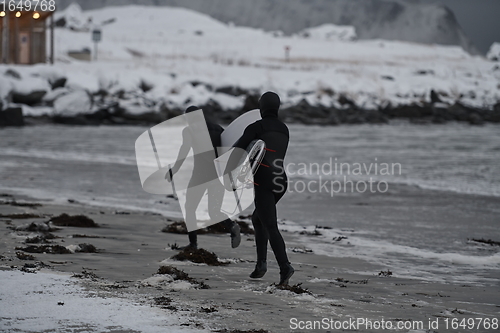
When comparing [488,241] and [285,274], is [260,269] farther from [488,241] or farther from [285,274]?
[488,241]

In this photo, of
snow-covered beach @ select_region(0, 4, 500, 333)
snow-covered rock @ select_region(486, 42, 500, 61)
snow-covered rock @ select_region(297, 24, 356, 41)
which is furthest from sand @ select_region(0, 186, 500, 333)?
snow-covered rock @ select_region(297, 24, 356, 41)

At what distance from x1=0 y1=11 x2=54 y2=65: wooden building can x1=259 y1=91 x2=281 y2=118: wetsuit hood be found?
3569 cm

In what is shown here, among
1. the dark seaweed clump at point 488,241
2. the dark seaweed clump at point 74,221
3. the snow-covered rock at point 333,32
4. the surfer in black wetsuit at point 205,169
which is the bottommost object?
the dark seaweed clump at point 488,241

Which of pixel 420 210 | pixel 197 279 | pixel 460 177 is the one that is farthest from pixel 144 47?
pixel 197 279

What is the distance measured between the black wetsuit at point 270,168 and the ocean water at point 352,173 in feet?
6.61

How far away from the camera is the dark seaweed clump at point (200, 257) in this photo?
25.4 feet

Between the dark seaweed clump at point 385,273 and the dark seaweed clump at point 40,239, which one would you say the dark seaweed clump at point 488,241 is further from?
the dark seaweed clump at point 40,239

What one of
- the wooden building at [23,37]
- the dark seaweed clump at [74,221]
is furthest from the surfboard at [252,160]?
the wooden building at [23,37]

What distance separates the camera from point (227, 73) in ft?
198

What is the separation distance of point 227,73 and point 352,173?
41339 mm

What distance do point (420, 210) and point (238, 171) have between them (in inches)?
300

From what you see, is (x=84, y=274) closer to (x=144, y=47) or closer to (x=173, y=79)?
(x=173, y=79)

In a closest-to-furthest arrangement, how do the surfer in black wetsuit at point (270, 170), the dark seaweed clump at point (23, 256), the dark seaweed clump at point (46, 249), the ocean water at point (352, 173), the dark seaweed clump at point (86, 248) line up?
the surfer in black wetsuit at point (270, 170) < the dark seaweed clump at point (23, 256) < the dark seaweed clump at point (46, 249) < the dark seaweed clump at point (86, 248) < the ocean water at point (352, 173)

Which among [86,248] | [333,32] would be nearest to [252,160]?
[86,248]
